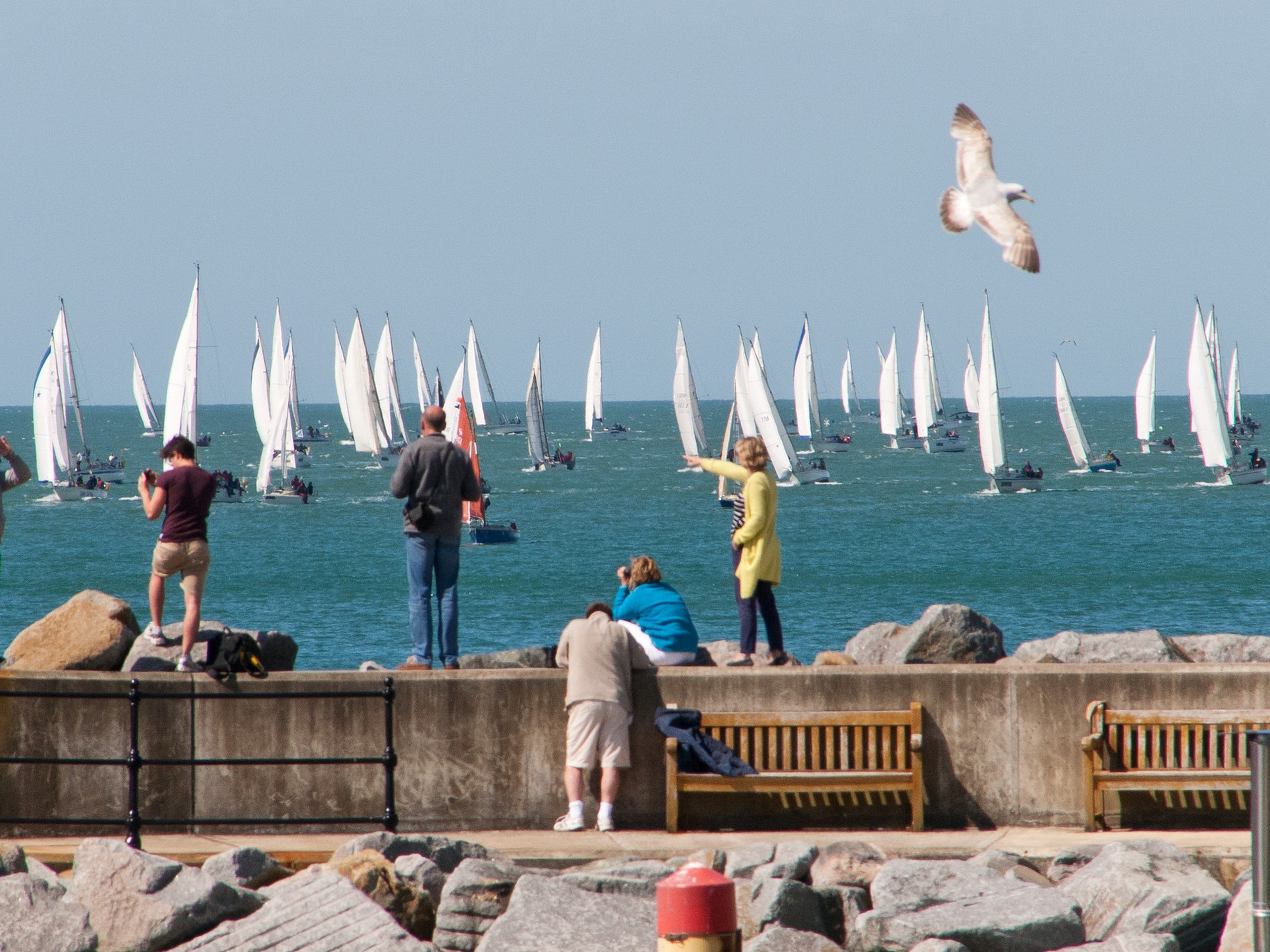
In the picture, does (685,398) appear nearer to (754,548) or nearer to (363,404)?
(363,404)

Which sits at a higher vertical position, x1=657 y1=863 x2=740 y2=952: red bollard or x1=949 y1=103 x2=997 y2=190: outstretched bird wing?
x1=949 y1=103 x2=997 y2=190: outstretched bird wing

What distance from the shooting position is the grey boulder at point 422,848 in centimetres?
843

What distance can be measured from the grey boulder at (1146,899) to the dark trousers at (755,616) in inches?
94.0

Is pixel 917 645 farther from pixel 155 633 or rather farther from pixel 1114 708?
pixel 155 633

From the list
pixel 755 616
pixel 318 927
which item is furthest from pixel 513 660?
pixel 318 927

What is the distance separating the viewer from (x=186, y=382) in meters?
73.4

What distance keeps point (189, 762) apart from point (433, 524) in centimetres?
194

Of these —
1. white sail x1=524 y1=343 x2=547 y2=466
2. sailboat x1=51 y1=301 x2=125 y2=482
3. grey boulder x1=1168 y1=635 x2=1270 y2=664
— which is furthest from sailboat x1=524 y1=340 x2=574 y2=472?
grey boulder x1=1168 y1=635 x2=1270 y2=664

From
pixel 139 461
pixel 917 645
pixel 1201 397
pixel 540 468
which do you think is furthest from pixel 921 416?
pixel 917 645

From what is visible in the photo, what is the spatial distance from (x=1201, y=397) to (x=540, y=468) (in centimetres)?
5003

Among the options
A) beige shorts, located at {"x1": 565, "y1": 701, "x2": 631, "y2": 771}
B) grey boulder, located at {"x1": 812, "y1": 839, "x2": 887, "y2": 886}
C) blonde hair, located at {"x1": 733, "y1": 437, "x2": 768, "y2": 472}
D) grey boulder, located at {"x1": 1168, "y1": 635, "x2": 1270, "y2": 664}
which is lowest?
grey boulder, located at {"x1": 812, "y1": 839, "x2": 887, "y2": 886}

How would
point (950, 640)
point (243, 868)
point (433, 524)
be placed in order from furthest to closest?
point (950, 640), point (433, 524), point (243, 868)

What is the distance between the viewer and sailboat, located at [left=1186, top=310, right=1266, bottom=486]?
3319 inches

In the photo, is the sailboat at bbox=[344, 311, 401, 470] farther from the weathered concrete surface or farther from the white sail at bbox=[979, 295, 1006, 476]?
the weathered concrete surface
